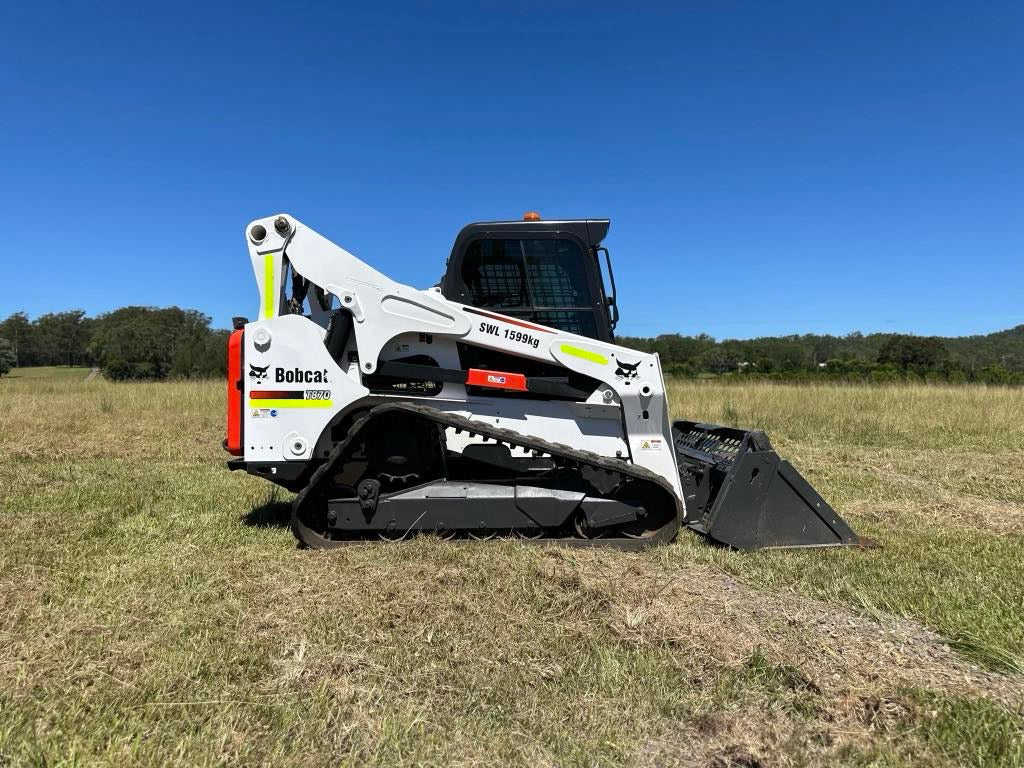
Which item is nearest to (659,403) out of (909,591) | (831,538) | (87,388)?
(831,538)

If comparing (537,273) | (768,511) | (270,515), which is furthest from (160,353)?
(768,511)

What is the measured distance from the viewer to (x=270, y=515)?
5.50m

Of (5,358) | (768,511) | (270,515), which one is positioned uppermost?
(5,358)

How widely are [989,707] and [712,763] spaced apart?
1.21 meters

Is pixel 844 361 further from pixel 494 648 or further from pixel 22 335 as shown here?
pixel 22 335

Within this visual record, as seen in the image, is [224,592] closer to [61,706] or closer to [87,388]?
[61,706]

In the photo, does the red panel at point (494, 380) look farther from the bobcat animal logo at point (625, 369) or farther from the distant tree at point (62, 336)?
the distant tree at point (62, 336)

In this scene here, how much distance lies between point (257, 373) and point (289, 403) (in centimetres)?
32

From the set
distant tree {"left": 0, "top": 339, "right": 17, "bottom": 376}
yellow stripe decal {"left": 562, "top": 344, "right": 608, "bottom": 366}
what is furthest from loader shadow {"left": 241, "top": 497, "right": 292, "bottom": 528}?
distant tree {"left": 0, "top": 339, "right": 17, "bottom": 376}

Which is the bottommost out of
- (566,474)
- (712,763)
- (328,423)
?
(712,763)

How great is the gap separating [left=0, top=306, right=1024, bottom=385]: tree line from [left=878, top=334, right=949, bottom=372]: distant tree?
0.22 ft

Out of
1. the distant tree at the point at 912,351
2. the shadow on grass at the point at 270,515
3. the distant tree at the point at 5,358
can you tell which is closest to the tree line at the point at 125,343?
the distant tree at the point at 5,358

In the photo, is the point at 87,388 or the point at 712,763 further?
the point at 87,388

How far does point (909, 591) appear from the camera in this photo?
365 cm
